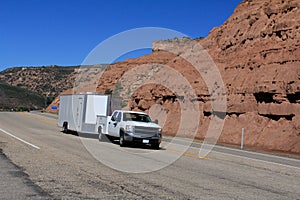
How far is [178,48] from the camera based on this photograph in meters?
93.6

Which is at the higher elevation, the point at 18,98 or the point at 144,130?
the point at 18,98

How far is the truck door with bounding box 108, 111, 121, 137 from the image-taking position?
20.4m

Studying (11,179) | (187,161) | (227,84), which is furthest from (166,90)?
(11,179)

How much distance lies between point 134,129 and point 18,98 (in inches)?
4554

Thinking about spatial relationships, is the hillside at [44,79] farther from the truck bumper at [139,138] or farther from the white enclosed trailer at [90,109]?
the truck bumper at [139,138]

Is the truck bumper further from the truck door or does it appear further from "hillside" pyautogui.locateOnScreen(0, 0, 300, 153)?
"hillside" pyautogui.locateOnScreen(0, 0, 300, 153)

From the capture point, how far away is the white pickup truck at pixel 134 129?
18.9 metres

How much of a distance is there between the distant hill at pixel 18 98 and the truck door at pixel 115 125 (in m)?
106

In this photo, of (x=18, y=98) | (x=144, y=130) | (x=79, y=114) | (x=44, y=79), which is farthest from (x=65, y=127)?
(x=44, y=79)

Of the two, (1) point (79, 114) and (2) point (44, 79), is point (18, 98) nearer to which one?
(2) point (44, 79)

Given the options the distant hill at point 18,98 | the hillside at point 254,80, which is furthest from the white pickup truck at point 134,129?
the distant hill at point 18,98

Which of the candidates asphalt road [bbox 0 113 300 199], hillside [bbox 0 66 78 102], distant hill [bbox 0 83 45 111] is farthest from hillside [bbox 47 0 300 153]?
hillside [bbox 0 66 78 102]

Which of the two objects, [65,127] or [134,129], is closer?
[134,129]

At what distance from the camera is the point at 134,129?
18938mm
